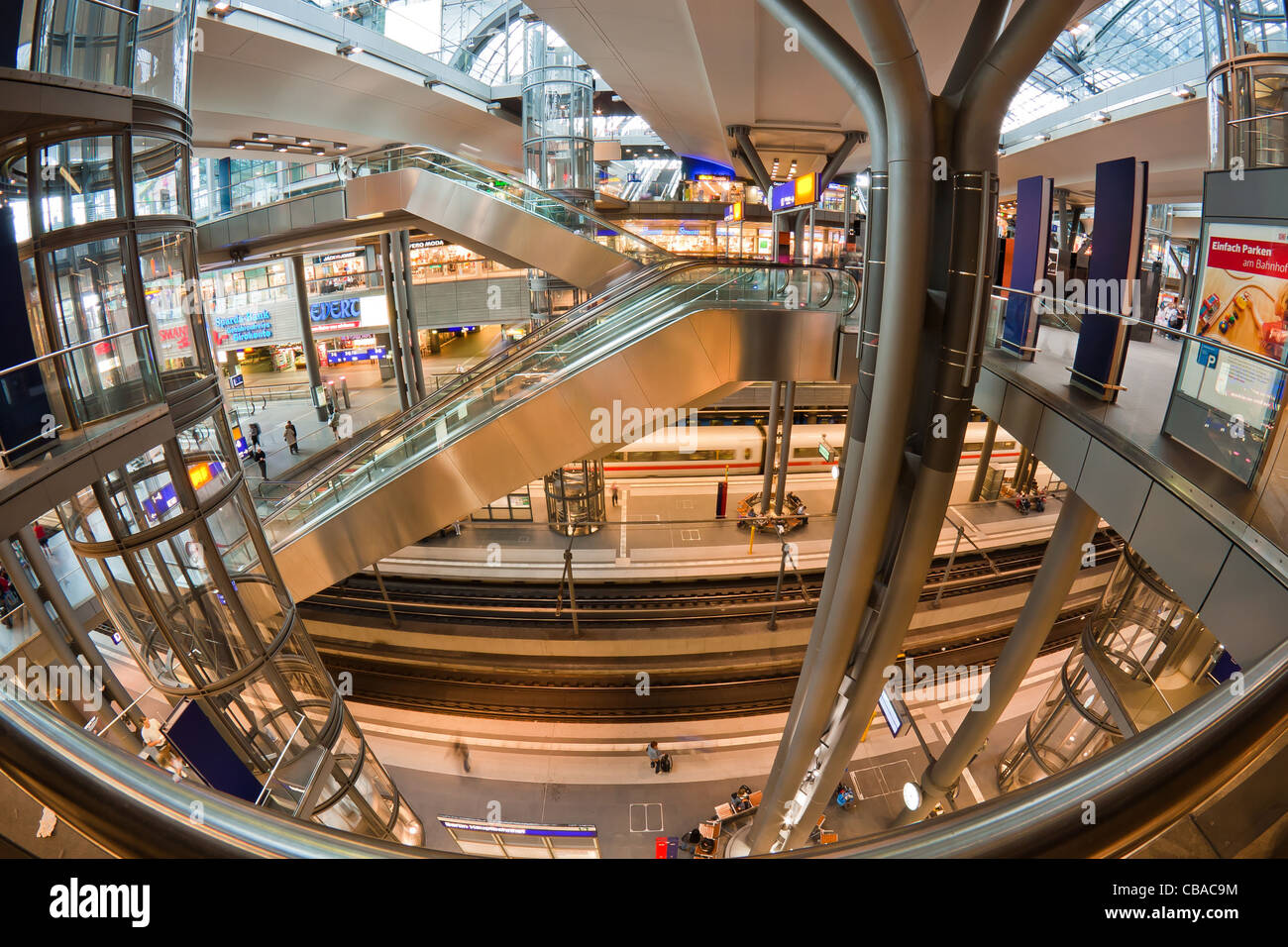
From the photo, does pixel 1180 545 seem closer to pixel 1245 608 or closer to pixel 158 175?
pixel 1245 608

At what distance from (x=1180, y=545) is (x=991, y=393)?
3.33 metres

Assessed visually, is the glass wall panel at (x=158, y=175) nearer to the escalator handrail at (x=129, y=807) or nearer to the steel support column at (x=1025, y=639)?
the escalator handrail at (x=129, y=807)

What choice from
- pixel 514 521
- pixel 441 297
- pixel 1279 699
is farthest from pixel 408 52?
pixel 1279 699

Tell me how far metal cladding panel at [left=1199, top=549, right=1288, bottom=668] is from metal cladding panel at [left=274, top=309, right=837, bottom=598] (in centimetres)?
526

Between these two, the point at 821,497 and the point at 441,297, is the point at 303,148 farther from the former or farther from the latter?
the point at 821,497

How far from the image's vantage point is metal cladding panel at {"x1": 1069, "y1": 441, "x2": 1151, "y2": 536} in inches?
147

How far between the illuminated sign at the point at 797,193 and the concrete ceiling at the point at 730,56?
1538mm

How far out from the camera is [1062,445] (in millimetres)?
4742

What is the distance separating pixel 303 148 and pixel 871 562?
23.9 m

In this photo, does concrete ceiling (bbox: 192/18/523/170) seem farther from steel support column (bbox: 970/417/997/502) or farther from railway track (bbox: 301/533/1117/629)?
steel support column (bbox: 970/417/997/502)

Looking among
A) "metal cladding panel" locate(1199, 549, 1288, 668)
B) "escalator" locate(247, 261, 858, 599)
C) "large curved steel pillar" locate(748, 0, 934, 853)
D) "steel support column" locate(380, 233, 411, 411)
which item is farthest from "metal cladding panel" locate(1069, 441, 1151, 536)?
"steel support column" locate(380, 233, 411, 411)

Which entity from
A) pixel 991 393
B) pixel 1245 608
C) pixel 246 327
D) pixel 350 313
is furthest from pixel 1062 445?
pixel 350 313

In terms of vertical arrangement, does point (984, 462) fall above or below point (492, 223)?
below

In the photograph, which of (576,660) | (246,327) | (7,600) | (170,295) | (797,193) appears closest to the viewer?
(170,295)
